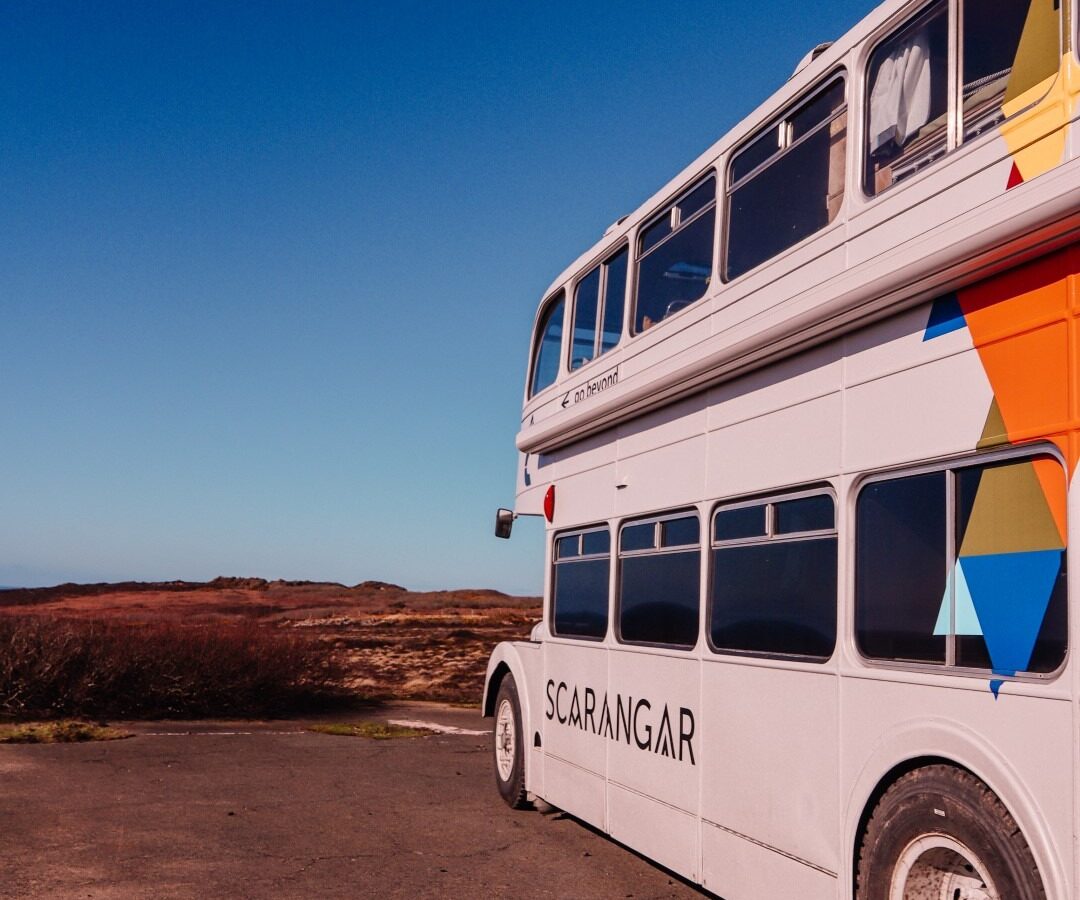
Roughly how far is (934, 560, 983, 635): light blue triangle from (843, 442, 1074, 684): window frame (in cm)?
6

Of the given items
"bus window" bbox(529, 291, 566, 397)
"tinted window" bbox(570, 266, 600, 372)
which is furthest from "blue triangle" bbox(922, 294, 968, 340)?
"bus window" bbox(529, 291, 566, 397)

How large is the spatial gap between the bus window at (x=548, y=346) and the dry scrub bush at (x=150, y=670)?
7757 mm

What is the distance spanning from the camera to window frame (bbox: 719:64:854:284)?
5.48 metres

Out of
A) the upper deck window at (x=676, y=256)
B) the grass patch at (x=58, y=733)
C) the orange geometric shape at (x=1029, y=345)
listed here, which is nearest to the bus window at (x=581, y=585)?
the upper deck window at (x=676, y=256)

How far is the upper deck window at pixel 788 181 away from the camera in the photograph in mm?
5660

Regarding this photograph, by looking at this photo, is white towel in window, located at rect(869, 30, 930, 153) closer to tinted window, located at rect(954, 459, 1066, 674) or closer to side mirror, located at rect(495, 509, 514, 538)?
tinted window, located at rect(954, 459, 1066, 674)

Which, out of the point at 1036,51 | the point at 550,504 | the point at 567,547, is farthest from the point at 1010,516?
the point at 550,504

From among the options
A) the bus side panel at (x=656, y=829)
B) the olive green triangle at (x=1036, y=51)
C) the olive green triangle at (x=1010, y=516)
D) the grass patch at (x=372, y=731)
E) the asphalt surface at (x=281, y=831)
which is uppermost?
the olive green triangle at (x=1036, y=51)

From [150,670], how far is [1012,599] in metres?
13.1

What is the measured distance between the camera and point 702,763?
6.31 metres

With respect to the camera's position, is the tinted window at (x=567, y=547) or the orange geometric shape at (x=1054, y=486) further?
the tinted window at (x=567, y=547)

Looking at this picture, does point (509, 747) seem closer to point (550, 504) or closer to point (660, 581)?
point (550, 504)

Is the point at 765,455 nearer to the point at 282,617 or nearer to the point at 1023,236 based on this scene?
the point at 1023,236

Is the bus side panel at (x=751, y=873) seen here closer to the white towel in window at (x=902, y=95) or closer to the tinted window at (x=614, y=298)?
the white towel in window at (x=902, y=95)
